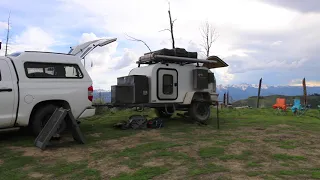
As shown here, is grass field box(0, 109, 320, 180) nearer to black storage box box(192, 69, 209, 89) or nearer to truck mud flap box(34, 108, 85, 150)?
truck mud flap box(34, 108, 85, 150)

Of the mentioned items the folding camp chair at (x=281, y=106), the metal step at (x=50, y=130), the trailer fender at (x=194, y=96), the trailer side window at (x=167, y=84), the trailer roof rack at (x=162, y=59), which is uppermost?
the trailer roof rack at (x=162, y=59)

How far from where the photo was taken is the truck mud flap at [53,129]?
6.74 meters

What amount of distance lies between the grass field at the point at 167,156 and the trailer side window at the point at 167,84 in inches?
71.8

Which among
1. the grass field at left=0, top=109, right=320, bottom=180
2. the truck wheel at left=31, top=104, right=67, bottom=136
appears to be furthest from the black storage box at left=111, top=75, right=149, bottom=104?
the truck wheel at left=31, top=104, right=67, bottom=136

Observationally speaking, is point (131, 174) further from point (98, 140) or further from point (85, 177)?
point (98, 140)

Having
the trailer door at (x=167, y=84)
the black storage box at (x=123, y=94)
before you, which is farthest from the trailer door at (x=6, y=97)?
the trailer door at (x=167, y=84)

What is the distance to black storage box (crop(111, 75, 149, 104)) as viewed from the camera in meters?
9.87

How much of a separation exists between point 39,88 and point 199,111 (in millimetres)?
6015

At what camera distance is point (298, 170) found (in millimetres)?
5145

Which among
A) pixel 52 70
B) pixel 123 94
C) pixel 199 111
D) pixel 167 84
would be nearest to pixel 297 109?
pixel 199 111

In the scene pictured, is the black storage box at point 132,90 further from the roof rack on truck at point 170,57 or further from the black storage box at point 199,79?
the black storage box at point 199,79

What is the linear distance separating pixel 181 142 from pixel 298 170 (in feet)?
9.34

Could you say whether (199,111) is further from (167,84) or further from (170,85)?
(167,84)

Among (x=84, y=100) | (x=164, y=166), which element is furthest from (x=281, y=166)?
(x=84, y=100)
